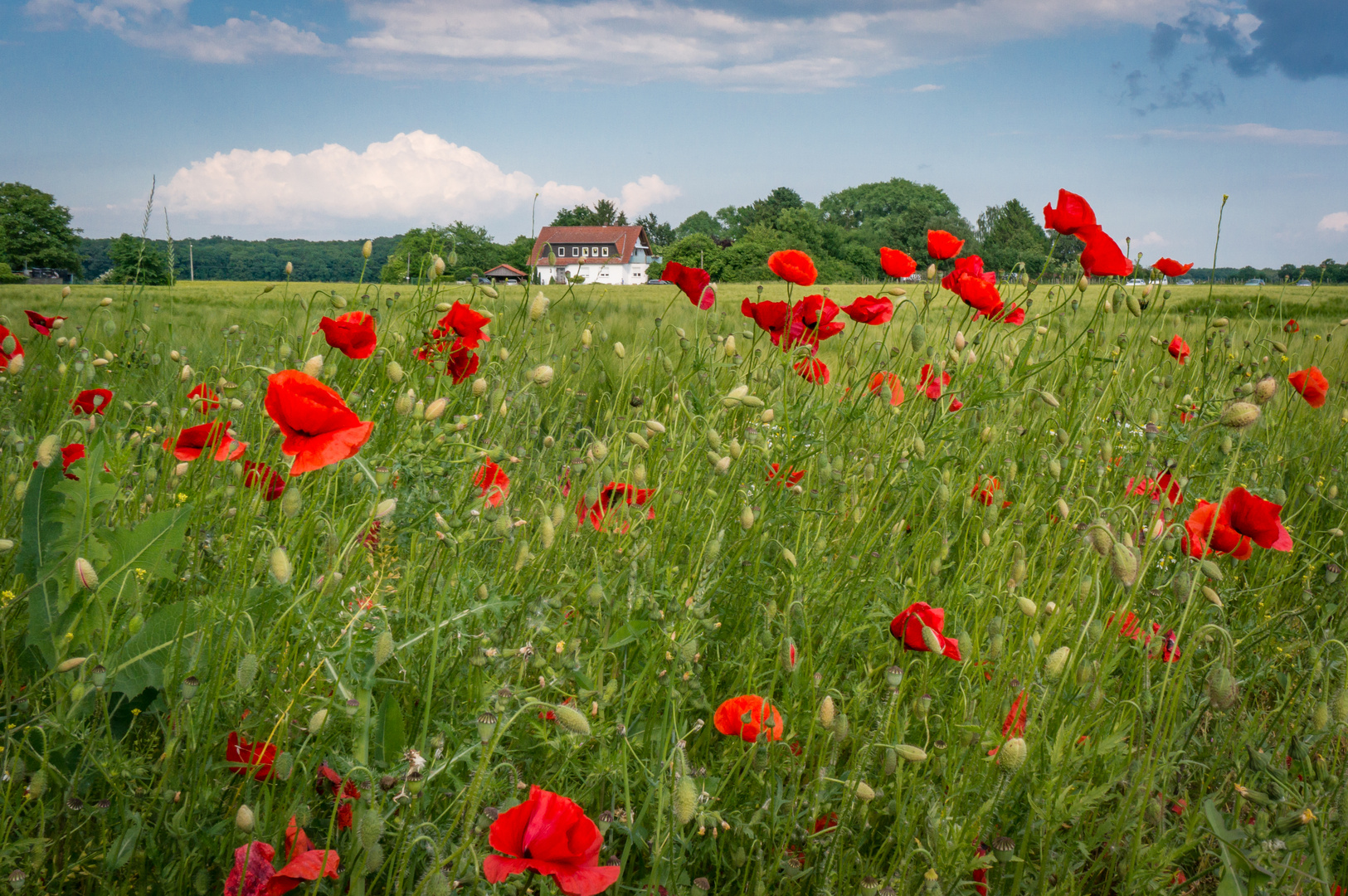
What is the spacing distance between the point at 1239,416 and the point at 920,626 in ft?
2.32

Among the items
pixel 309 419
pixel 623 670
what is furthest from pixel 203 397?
pixel 623 670

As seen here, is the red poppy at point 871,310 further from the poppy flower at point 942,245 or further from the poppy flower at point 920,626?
the poppy flower at point 920,626

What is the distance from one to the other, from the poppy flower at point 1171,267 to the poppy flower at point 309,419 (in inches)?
116

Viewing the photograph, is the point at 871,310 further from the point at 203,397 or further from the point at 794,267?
the point at 203,397

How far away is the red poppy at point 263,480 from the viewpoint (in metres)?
1.51

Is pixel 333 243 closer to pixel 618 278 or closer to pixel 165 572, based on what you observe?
pixel 618 278

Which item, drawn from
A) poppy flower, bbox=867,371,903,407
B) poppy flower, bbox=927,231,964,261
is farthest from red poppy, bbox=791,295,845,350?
poppy flower, bbox=927,231,964,261

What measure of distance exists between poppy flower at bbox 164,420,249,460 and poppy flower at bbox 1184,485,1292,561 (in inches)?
77.5

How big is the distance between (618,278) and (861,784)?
217 feet

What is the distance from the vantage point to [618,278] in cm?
6519

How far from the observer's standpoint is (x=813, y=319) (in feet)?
7.92

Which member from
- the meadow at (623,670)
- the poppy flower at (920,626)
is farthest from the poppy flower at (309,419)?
the poppy flower at (920,626)

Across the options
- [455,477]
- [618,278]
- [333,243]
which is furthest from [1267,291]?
[618,278]

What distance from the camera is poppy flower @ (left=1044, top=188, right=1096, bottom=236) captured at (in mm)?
2457
